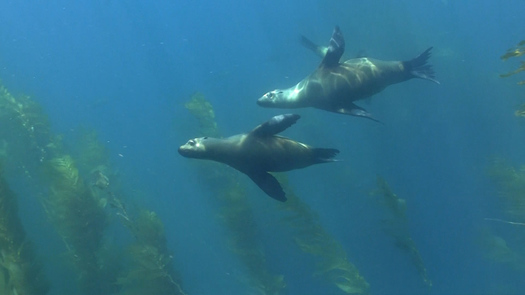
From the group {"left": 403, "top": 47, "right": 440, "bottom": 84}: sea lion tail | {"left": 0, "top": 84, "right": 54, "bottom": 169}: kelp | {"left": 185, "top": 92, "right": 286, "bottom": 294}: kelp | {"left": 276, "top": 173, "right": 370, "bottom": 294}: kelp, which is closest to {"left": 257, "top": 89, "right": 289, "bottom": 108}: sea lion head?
{"left": 403, "top": 47, "right": 440, "bottom": 84}: sea lion tail

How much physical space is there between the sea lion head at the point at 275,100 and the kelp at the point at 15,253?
4539 millimetres

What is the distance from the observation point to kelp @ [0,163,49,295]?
6586 mm

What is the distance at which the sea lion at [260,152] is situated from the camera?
4.33 meters

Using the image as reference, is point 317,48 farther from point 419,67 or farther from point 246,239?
point 246,239

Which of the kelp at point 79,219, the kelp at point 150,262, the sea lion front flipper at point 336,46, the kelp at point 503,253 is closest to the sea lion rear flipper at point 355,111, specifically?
the sea lion front flipper at point 336,46

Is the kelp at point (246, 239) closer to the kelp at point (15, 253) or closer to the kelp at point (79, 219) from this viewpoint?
the kelp at point (79, 219)

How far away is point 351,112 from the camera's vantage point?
5352 millimetres

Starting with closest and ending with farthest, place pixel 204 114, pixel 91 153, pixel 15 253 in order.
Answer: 1. pixel 15 253
2. pixel 204 114
3. pixel 91 153

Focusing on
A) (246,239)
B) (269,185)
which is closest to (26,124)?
(246,239)

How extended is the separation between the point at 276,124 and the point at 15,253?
17.2 feet

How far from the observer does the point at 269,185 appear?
4.32 metres

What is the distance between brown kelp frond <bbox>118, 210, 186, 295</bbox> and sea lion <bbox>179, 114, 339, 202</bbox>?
4033mm

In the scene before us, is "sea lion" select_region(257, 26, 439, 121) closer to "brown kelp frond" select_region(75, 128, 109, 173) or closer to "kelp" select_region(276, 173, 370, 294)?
"kelp" select_region(276, 173, 370, 294)

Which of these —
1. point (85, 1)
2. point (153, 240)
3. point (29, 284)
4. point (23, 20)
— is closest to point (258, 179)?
point (153, 240)
